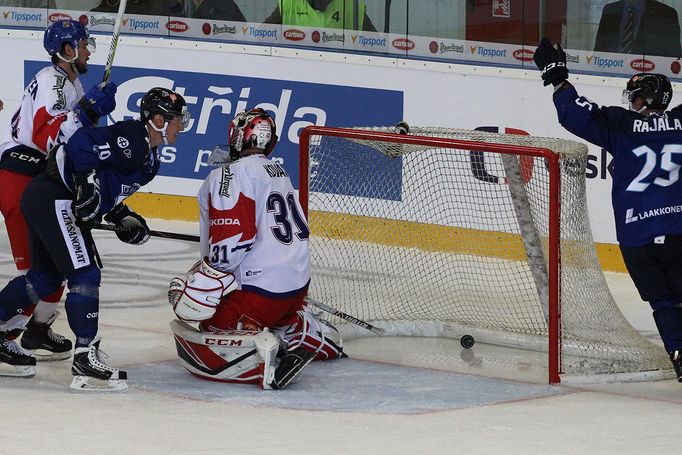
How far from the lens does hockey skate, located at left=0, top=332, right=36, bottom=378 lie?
15.1 ft

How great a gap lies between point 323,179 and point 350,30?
1.94 meters

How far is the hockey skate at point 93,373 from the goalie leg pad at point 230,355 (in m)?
0.29

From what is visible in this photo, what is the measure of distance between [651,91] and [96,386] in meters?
2.04

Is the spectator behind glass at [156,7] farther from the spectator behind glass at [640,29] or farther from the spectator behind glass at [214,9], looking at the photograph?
the spectator behind glass at [640,29]

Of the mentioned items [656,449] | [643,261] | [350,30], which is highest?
[350,30]

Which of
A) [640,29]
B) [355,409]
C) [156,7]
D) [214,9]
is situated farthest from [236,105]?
[355,409]

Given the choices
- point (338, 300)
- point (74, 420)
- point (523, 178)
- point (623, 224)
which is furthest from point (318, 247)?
point (74, 420)

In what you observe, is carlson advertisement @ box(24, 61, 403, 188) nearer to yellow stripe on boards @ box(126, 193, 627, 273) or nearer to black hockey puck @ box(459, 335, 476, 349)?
yellow stripe on boards @ box(126, 193, 627, 273)

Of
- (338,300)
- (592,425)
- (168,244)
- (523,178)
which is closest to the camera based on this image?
(592,425)

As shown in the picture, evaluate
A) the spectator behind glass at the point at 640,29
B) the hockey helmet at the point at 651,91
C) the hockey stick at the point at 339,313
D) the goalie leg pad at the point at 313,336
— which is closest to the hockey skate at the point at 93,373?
the goalie leg pad at the point at 313,336

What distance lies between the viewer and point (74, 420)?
4.03 metres

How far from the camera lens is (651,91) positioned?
15.4 feet

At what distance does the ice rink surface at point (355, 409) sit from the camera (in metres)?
3.80

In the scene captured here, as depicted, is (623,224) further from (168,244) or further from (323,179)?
(168,244)
